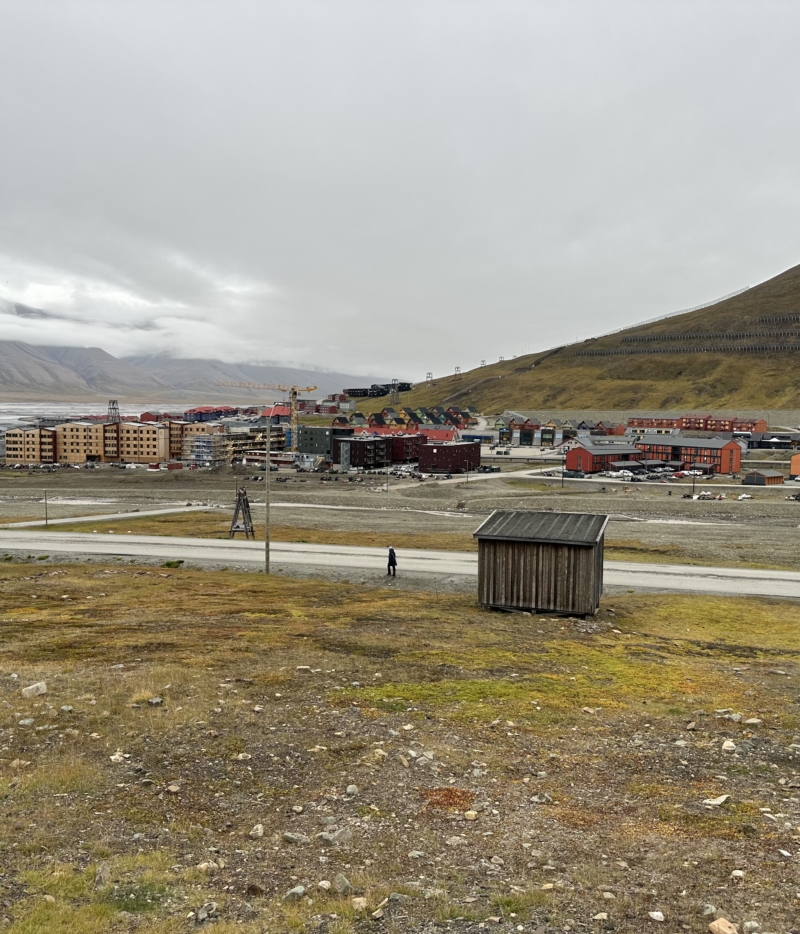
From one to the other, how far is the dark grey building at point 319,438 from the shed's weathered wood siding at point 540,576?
386ft

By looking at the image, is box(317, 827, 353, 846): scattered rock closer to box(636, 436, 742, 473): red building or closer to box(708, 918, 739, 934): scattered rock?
box(708, 918, 739, 934): scattered rock

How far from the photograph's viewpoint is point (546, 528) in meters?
31.9

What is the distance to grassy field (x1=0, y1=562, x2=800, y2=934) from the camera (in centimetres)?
929

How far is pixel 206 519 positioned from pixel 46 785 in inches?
2266

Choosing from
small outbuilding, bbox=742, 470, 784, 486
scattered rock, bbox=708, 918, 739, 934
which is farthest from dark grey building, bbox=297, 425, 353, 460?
scattered rock, bbox=708, 918, 739, 934

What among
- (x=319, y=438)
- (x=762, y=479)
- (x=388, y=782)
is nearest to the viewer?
(x=388, y=782)

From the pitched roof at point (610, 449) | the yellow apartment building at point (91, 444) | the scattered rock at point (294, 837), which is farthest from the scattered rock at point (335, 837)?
the yellow apartment building at point (91, 444)

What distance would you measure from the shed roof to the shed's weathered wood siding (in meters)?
0.32

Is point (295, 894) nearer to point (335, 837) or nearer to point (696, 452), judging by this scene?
point (335, 837)

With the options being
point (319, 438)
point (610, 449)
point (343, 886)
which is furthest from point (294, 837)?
point (319, 438)

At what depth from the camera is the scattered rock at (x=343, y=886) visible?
950 centimetres

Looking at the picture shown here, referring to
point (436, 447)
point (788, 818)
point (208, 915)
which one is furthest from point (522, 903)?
point (436, 447)

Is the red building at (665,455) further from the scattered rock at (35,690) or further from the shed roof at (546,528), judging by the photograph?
the scattered rock at (35,690)

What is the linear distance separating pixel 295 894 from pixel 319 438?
465 feet
